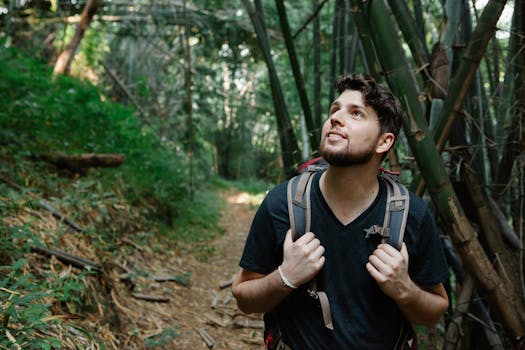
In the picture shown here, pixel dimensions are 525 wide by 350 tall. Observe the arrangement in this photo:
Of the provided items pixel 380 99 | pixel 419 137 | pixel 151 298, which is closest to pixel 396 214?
pixel 380 99

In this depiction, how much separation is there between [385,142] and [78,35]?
752 centimetres

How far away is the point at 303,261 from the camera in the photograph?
1.32 meters

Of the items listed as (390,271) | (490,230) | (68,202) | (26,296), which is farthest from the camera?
(68,202)

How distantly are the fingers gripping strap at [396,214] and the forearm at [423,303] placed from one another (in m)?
0.15

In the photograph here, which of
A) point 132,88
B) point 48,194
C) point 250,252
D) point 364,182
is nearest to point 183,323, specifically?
point 48,194

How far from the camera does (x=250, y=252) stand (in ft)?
4.82

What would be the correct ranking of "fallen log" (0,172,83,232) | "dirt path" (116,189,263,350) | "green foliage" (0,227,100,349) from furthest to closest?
1. "fallen log" (0,172,83,232)
2. "dirt path" (116,189,263,350)
3. "green foliage" (0,227,100,349)

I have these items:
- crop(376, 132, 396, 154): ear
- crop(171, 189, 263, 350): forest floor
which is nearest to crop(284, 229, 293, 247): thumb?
crop(376, 132, 396, 154): ear

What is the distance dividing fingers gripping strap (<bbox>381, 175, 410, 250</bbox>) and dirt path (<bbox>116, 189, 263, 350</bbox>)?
2375 mm

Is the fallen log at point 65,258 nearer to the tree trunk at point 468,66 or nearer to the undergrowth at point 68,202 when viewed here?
the undergrowth at point 68,202

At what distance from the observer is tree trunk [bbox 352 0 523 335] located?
6.29 ft

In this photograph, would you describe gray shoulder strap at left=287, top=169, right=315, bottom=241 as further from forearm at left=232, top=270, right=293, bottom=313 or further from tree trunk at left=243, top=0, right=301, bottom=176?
tree trunk at left=243, top=0, right=301, bottom=176

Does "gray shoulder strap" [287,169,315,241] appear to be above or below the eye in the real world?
below

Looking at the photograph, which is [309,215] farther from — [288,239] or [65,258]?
[65,258]
